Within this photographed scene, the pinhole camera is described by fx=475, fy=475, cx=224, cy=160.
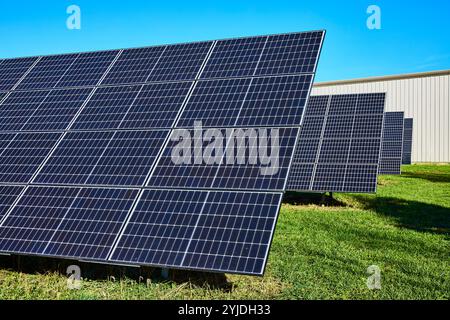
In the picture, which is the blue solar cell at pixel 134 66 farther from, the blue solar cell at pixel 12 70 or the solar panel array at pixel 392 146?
the solar panel array at pixel 392 146

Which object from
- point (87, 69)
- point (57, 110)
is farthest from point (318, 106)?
point (57, 110)

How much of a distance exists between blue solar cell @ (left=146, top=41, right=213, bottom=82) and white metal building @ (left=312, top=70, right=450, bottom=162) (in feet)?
120

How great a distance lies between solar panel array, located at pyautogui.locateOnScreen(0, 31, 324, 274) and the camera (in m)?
6.66

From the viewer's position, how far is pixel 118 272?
7605 mm

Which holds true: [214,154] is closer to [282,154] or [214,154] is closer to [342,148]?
[282,154]

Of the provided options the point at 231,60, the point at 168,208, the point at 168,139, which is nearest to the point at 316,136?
the point at 231,60

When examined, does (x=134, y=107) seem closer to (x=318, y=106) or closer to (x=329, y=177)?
(x=329, y=177)

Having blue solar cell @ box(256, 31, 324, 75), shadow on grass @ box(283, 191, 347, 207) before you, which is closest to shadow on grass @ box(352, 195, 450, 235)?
shadow on grass @ box(283, 191, 347, 207)

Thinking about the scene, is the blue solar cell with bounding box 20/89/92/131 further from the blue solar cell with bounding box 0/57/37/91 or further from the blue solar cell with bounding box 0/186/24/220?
the blue solar cell with bounding box 0/57/37/91

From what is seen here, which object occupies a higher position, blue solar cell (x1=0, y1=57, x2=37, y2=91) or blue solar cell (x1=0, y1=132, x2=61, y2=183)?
blue solar cell (x1=0, y1=57, x2=37, y2=91)

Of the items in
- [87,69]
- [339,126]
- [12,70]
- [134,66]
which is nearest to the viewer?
[134,66]

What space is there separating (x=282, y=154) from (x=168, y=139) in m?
2.15

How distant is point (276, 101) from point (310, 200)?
9772mm

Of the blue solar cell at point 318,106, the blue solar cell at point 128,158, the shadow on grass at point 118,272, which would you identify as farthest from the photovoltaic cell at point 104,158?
the blue solar cell at point 318,106
